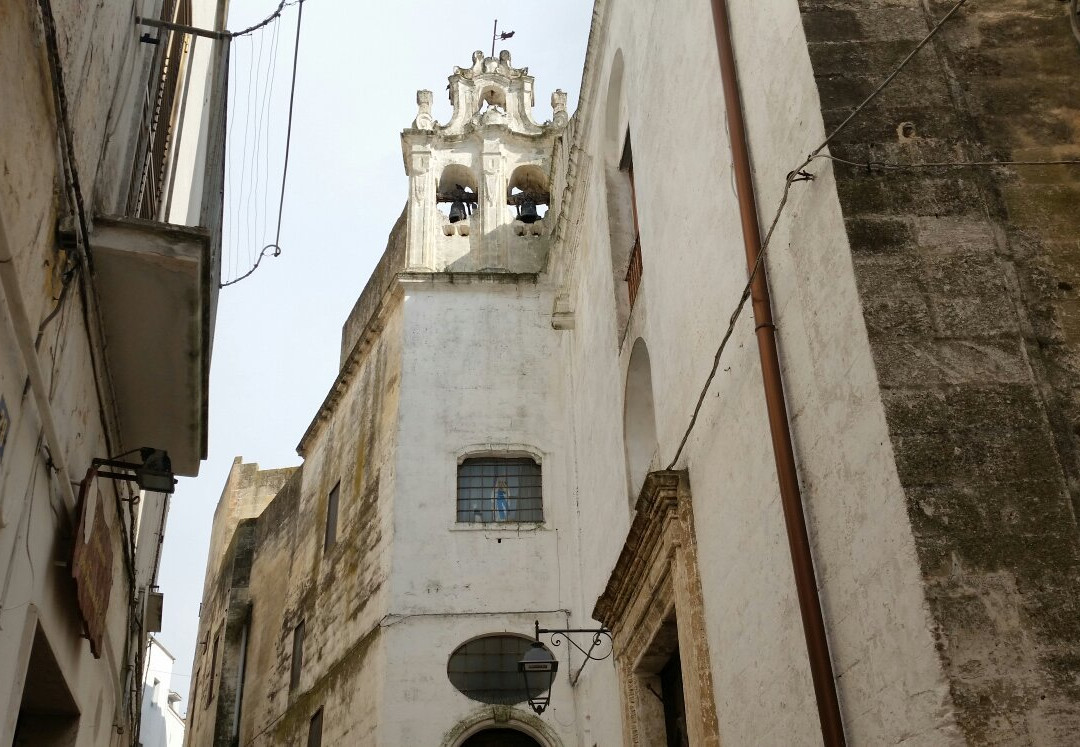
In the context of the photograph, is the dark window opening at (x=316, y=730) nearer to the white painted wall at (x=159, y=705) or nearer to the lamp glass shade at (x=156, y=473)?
the lamp glass shade at (x=156, y=473)

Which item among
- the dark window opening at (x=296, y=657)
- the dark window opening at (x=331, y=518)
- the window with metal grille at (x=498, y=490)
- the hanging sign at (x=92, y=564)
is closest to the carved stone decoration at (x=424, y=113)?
the dark window opening at (x=331, y=518)

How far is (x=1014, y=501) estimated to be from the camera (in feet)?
14.0

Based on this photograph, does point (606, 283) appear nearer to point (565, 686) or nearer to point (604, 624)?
point (604, 624)

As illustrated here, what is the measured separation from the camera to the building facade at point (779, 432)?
13.9 ft

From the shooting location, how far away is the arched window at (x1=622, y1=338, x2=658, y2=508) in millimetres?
9875

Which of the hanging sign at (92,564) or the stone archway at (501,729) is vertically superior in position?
the stone archway at (501,729)

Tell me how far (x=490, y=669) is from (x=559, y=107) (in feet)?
32.2

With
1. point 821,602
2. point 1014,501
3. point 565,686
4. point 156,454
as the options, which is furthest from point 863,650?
point 565,686

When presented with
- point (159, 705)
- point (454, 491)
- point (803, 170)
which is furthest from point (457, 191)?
point (159, 705)

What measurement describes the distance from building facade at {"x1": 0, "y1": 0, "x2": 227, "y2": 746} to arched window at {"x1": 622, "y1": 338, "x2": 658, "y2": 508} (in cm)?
391

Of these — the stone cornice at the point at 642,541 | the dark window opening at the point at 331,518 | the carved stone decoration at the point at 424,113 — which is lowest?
the stone cornice at the point at 642,541

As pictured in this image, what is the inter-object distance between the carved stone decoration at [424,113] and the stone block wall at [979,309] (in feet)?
40.4

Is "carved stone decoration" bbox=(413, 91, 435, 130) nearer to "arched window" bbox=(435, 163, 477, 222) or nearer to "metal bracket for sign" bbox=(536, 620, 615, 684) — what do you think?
"arched window" bbox=(435, 163, 477, 222)

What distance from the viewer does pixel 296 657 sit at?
1673 cm
